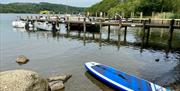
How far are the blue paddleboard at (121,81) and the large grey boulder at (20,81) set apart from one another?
4.01m

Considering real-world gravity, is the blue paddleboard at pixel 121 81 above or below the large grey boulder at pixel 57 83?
above

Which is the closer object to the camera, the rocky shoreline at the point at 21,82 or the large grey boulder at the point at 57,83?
the rocky shoreline at the point at 21,82

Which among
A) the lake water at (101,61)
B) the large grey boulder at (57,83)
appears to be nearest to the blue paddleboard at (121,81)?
the lake water at (101,61)

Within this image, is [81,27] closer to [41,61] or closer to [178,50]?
[178,50]

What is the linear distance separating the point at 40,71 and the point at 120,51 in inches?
412

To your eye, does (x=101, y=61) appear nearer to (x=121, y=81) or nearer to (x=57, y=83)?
(x=57, y=83)

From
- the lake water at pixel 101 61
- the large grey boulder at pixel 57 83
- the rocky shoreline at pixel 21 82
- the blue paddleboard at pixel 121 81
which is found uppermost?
the rocky shoreline at pixel 21 82

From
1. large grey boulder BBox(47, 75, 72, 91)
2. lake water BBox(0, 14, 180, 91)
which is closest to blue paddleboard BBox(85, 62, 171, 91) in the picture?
lake water BBox(0, 14, 180, 91)

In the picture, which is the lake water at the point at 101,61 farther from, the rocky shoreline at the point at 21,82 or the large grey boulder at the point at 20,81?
the large grey boulder at the point at 20,81

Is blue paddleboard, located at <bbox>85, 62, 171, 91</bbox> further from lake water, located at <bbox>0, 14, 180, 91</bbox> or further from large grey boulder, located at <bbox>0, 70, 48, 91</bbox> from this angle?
large grey boulder, located at <bbox>0, 70, 48, 91</bbox>

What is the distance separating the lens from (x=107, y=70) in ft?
51.9

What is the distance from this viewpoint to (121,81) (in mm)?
13797

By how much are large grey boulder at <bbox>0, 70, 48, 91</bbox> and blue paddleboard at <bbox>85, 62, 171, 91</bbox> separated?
4.01m

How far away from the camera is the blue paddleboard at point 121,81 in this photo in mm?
12711
